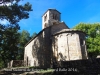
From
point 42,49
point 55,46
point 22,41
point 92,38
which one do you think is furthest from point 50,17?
point 22,41

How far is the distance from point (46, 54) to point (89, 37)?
47.7 ft

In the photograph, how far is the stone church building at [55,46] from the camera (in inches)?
902

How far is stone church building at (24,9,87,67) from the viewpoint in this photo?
22.9 meters

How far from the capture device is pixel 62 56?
23.3m

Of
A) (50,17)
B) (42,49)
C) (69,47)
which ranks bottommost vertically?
(42,49)

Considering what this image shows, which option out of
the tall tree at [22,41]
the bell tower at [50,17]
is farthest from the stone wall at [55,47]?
the tall tree at [22,41]

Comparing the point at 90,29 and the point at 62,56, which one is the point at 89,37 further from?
→ the point at 62,56

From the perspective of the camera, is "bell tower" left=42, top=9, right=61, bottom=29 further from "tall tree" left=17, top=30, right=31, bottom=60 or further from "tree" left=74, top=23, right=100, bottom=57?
"tall tree" left=17, top=30, right=31, bottom=60

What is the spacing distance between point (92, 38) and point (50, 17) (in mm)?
11907

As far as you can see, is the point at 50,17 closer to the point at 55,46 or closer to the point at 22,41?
the point at 55,46

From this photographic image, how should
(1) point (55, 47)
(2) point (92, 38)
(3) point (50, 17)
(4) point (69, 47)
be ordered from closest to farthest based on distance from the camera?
(4) point (69, 47) → (1) point (55, 47) → (3) point (50, 17) → (2) point (92, 38)

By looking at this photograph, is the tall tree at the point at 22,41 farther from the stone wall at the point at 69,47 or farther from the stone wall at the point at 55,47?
the stone wall at the point at 69,47

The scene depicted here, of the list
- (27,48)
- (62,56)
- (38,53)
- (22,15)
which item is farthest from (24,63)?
(22,15)

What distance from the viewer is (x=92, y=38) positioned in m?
33.4
